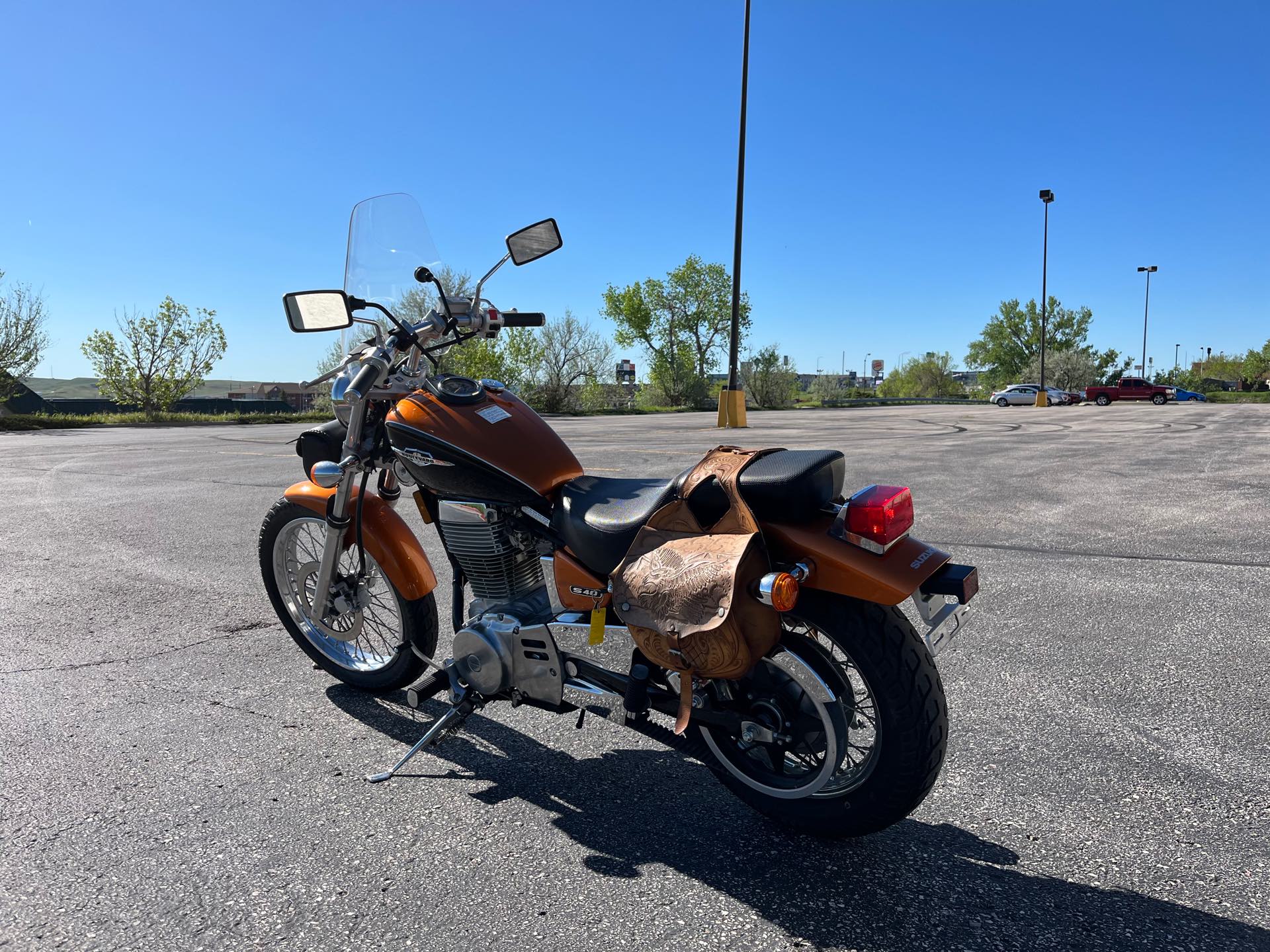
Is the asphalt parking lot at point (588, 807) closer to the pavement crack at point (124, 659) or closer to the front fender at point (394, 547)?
the pavement crack at point (124, 659)

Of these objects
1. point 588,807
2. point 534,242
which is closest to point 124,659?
point 588,807

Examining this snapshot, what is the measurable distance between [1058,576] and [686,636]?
12.6 feet

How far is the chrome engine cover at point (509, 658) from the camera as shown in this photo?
2.68 m

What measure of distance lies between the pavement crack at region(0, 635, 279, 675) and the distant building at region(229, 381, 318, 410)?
76.2 feet

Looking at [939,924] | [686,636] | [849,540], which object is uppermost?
[849,540]

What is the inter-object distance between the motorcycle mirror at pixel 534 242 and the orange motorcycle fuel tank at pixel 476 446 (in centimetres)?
62

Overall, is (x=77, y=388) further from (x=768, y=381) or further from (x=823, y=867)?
(x=823, y=867)

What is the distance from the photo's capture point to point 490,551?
110 inches

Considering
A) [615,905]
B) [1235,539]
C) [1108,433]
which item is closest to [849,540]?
[615,905]

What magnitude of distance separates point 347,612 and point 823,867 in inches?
84.1

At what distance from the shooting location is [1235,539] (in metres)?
6.08

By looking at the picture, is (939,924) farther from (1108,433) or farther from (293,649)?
(1108,433)

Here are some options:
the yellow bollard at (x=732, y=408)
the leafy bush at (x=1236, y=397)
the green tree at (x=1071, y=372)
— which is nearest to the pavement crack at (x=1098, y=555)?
the yellow bollard at (x=732, y=408)

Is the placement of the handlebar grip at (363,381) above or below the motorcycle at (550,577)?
above
